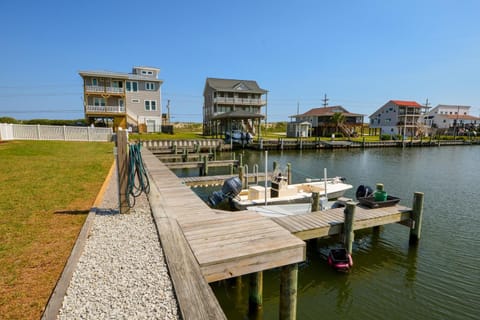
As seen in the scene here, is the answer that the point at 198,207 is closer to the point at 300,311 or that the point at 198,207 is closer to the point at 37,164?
the point at 300,311

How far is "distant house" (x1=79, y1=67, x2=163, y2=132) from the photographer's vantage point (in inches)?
1394

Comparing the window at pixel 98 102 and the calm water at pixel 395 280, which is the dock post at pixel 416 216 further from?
the window at pixel 98 102

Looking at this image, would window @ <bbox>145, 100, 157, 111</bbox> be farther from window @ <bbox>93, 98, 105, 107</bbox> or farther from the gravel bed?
the gravel bed

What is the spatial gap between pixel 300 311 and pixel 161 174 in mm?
8069

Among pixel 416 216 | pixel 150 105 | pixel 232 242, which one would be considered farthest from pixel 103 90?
pixel 416 216

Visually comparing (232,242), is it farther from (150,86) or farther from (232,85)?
(232,85)

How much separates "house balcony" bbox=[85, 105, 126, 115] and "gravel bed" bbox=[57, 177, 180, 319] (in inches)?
1357

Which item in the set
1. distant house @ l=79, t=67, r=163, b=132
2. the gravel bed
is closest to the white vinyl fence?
distant house @ l=79, t=67, r=163, b=132

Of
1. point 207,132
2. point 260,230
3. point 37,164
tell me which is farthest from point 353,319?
point 207,132

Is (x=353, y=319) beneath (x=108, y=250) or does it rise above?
beneath

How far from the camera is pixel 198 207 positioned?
6.53 m

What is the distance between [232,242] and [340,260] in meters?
4.32

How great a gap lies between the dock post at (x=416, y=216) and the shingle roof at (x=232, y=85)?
42842 mm

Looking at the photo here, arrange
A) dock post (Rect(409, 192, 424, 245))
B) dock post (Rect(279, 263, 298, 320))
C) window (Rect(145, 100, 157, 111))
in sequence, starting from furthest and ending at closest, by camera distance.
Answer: window (Rect(145, 100, 157, 111))
dock post (Rect(409, 192, 424, 245))
dock post (Rect(279, 263, 298, 320))
